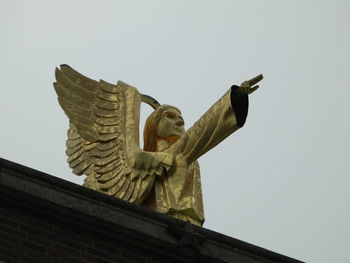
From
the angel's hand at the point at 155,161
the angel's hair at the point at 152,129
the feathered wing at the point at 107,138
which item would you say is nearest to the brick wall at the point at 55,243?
the feathered wing at the point at 107,138

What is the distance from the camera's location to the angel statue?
2381 centimetres

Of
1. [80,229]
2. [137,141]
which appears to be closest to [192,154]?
[137,141]

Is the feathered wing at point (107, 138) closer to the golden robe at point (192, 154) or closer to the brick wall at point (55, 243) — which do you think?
the golden robe at point (192, 154)

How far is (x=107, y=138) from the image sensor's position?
2523 centimetres

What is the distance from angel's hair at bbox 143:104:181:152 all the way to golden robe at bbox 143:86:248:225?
2.54 ft

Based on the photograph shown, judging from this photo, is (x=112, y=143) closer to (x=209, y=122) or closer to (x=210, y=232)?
(x=209, y=122)

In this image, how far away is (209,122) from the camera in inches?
945

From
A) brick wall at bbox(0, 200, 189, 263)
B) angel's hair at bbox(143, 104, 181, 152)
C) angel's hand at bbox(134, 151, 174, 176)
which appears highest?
angel's hair at bbox(143, 104, 181, 152)

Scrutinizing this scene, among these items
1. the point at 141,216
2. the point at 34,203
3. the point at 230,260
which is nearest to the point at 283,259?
the point at 230,260

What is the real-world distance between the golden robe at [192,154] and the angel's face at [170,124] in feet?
2.25

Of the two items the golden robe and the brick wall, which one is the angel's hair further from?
the brick wall

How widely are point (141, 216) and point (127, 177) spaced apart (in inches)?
124

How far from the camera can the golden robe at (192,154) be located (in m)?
23.6

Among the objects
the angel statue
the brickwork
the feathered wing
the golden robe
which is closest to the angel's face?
the angel statue
